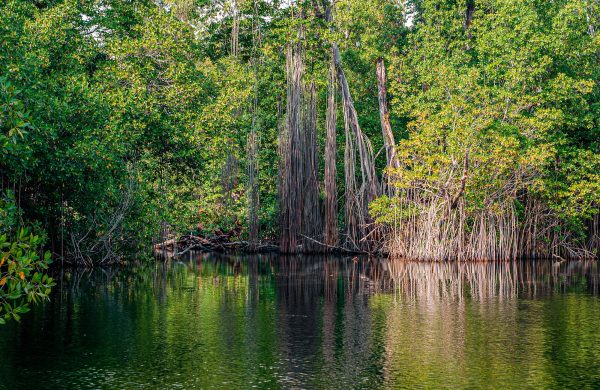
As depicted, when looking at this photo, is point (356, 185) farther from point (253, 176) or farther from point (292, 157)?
point (253, 176)

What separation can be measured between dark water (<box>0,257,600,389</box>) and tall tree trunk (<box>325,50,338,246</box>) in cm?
1201

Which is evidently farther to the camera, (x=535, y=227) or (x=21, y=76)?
(x=535, y=227)

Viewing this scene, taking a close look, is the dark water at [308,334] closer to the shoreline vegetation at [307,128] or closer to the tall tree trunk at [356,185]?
the shoreline vegetation at [307,128]

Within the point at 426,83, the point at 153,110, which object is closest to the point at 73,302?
the point at 153,110

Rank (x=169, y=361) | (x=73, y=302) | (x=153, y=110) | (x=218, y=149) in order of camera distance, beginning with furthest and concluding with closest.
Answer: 1. (x=218, y=149)
2. (x=153, y=110)
3. (x=73, y=302)
4. (x=169, y=361)

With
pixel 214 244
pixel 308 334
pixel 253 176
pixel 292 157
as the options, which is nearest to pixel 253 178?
pixel 253 176

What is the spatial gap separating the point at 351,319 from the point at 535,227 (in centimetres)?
1941

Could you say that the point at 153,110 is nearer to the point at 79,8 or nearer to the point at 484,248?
the point at 79,8

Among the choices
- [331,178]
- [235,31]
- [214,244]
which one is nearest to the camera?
[331,178]

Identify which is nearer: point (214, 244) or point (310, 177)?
point (310, 177)

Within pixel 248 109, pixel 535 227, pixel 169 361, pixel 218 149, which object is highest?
pixel 248 109

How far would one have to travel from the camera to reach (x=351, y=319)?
48.6 feet

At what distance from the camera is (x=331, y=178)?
34844 millimetres

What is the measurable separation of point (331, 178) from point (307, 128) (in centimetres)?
246
